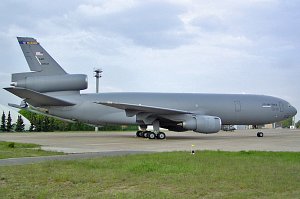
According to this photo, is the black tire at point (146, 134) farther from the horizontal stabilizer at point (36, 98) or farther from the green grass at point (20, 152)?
the green grass at point (20, 152)

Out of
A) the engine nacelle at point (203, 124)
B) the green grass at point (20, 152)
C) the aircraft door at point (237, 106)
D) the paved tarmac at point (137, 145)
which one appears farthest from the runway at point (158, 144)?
the aircraft door at point (237, 106)

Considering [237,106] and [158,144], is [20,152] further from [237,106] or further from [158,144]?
[237,106]

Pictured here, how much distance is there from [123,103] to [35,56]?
7.31 meters

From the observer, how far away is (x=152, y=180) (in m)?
8.04

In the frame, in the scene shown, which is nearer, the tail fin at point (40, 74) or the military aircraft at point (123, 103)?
the military aircraft at point (123, 103)

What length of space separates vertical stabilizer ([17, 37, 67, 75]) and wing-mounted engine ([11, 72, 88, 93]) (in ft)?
1.86

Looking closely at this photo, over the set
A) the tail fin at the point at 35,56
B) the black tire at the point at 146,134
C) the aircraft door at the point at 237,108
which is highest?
the tail fin at the point at 35,56

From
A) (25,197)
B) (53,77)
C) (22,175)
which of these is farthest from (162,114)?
(25,197)

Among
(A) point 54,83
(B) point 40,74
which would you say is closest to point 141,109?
(A) point 54,83

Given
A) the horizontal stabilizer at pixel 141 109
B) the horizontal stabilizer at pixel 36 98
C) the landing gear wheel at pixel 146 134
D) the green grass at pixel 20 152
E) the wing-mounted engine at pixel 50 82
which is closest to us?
the green grass at pixel 20 152

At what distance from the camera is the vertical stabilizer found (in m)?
28.0

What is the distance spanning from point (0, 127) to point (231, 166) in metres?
60.5

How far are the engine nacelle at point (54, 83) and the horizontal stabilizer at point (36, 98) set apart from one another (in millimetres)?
957

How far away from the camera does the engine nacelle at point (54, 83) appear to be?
27.7 meters
